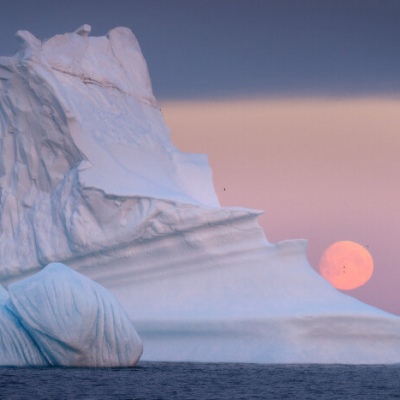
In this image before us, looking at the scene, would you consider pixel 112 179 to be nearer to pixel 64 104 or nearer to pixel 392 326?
pixel 64 104

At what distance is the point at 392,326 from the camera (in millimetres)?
14180

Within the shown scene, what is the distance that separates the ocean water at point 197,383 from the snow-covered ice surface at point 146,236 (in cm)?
235

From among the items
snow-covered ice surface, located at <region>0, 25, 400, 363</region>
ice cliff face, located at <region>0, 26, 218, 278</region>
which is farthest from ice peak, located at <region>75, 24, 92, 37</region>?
snow-covered ice surface, located at <region>0, 25, 400, 363</region>

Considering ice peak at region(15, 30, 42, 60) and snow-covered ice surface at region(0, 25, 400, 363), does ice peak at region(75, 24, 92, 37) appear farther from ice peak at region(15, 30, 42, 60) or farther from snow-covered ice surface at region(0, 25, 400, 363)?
ice peak at region(15, 30, 42, 60)

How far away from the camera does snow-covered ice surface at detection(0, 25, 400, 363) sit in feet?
45.9

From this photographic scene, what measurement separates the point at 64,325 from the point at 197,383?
1913 mm

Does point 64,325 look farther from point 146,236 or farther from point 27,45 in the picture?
point 27,45

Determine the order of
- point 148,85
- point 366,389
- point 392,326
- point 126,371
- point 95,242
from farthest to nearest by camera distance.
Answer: point 148,85 < point 95,242 < point 392,326 < point 126,371 < point 366,389

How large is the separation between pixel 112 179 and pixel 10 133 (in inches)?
76.2

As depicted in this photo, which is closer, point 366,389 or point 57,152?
point 366,389

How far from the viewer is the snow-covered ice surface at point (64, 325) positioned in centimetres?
1058

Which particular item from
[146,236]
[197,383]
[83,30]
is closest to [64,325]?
[197,383]

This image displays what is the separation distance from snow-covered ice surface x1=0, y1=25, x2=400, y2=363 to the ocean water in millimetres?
2355

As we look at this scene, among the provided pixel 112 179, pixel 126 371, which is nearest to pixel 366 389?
pixel 126 371
